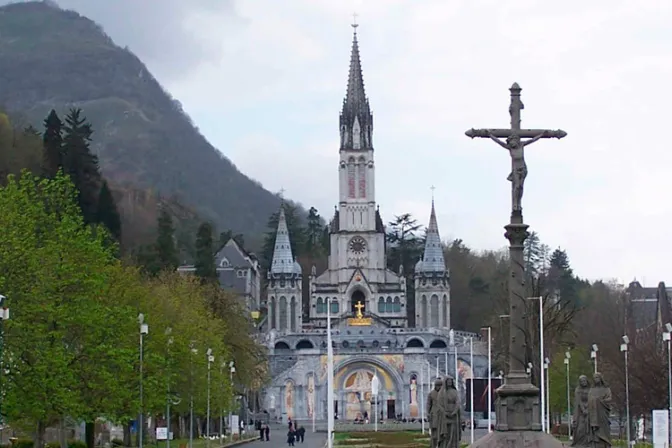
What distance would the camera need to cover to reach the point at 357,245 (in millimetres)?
177125

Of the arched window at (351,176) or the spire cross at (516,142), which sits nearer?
the spire cross at (516,142)

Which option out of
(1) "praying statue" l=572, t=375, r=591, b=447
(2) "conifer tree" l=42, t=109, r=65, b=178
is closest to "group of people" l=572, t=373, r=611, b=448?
(1) "praying statue" l=572, t=375, r=591, b=447

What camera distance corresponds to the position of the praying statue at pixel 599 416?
3045cm

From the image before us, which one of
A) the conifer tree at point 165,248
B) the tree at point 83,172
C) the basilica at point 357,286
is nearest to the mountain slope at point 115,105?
the basilica at point 357,286

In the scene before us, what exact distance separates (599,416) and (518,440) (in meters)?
5.56

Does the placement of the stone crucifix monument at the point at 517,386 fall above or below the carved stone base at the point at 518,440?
above

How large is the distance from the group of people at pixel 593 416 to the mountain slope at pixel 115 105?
124 m

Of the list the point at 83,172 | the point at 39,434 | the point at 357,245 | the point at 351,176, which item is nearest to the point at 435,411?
the point at 39,434

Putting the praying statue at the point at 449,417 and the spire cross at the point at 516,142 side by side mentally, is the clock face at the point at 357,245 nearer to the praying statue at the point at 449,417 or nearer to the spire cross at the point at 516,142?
the praying statue at the point at 449,417

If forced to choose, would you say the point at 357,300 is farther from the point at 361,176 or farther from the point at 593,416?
the point at 593,416

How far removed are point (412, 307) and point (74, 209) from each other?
452 ft

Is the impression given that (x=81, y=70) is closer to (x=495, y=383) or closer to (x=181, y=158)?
(x=181, y=158)

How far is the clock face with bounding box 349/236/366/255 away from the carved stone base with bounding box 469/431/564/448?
5943 inches

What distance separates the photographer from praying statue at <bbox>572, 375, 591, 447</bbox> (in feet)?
101
